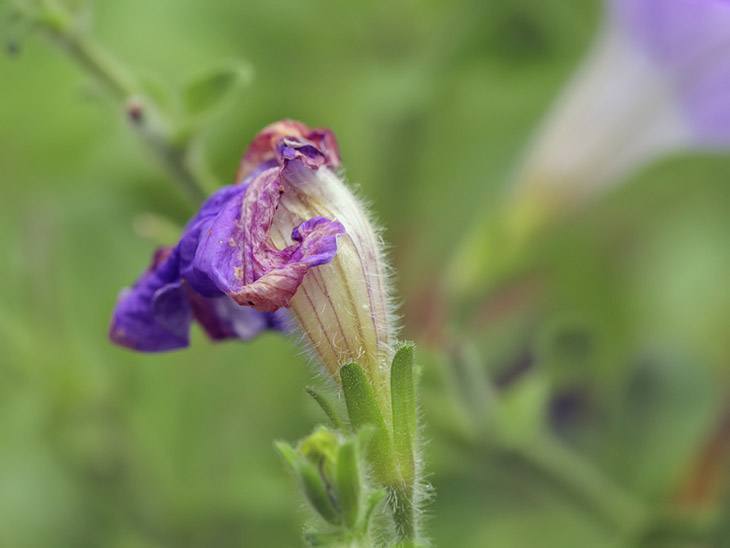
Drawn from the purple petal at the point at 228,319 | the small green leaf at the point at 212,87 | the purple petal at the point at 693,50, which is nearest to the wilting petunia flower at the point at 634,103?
the purple petal at the point at 693,50

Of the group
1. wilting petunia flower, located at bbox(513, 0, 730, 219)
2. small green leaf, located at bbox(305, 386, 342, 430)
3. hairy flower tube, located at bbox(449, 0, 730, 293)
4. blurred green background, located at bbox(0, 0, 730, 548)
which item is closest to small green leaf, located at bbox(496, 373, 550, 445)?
blurred green background, located at bbox(0, 0, 730, 548)

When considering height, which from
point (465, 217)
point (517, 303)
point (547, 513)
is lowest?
point (547, 513)

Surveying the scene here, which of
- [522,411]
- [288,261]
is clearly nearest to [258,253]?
[288,261]

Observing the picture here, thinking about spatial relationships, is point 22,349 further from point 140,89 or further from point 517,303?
point 517,303

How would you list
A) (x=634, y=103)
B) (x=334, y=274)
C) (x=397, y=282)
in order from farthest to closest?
(x=397, y=282)
(x=634, y=103)
(x=334, y=274)

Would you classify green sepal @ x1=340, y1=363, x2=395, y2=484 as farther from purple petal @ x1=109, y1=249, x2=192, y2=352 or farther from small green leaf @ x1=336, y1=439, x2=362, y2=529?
purple petal @ x1=109, y1=249, x2=192, y2=352

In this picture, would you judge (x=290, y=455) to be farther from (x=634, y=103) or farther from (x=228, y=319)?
(x=634, y=103)

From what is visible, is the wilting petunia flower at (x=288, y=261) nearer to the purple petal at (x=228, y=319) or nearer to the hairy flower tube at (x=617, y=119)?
the purple petal at (x=228, y=319)

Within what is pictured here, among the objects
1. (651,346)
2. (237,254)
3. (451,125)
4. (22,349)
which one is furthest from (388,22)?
→ (237,254)
